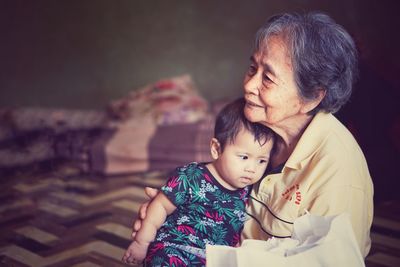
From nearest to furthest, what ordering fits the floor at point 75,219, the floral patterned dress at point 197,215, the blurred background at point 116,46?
the floral patterned dress at point 197,215 → the floor at point 75,219 → the blurred background at point 116,46

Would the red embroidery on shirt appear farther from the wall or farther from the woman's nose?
the wall

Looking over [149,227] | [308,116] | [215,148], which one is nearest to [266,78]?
[308,116]

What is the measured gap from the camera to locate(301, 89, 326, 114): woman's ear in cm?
182

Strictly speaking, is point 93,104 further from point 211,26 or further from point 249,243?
point 249,243

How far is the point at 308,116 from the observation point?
6.18ft

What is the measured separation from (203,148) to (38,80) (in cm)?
177

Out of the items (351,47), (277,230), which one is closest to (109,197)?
(277,230)

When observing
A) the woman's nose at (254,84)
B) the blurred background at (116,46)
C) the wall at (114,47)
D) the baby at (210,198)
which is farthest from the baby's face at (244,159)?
the wall at (114,47)

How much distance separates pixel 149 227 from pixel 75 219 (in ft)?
4.36

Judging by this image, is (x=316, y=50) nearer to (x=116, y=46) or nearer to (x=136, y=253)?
(x=136, y=253)

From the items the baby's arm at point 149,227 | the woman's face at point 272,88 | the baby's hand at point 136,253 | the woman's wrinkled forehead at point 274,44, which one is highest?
the woman's wrinkled forehead at point 274,44

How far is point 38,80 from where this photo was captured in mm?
4895

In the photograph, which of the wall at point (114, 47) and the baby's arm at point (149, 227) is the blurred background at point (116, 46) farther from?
the baby's arm at point (149, 227)

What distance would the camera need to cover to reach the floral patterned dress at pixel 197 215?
185 centimetres
